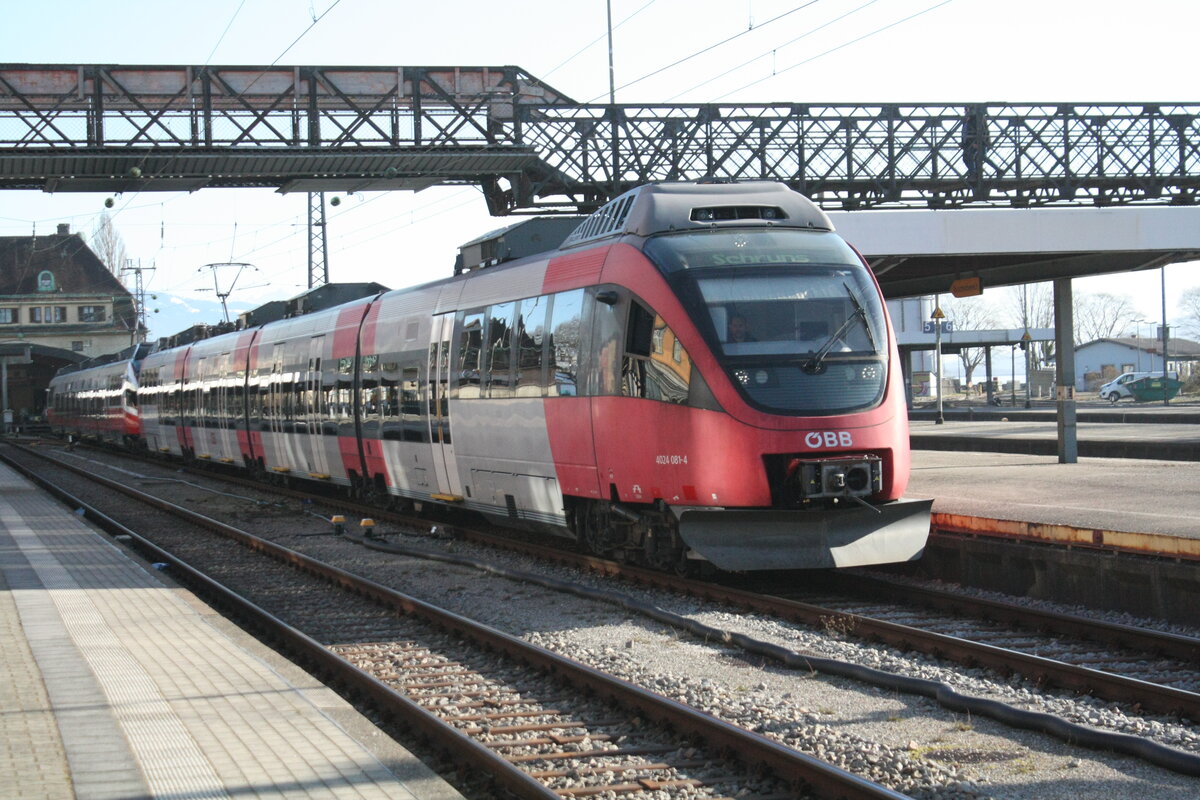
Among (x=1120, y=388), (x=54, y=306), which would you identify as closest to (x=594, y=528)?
(x=1120, y=388)

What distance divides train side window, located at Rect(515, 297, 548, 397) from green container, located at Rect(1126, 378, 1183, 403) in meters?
56.5

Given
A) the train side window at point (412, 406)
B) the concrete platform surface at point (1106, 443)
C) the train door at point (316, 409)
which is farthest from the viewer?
the concrete platform surface at point (1106, 443)

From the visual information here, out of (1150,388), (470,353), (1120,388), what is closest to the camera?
(470,353)

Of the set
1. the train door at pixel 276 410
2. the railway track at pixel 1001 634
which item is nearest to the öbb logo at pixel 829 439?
the railway track at pixel 1001 634

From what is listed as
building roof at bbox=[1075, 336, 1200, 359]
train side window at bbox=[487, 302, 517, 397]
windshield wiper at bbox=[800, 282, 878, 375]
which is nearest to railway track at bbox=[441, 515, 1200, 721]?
windshield wiper at bbox=[800, 282, 878, 375]

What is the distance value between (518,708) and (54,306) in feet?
323

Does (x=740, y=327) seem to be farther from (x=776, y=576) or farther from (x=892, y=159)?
(x=892, y=159)

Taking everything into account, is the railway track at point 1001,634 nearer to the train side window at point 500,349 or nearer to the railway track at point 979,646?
the railway track at point 979,646

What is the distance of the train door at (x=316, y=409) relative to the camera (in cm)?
2386

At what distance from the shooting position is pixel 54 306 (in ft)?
321

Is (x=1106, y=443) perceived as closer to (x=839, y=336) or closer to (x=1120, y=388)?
(x=839, y=336)

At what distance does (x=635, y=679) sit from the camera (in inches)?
349

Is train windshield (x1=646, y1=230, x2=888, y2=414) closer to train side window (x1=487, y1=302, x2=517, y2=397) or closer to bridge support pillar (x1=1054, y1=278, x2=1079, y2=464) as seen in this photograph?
train side window (x1=487, y1=302, x2=517, y2=397)

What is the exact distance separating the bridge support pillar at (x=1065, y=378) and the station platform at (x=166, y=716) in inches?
570
